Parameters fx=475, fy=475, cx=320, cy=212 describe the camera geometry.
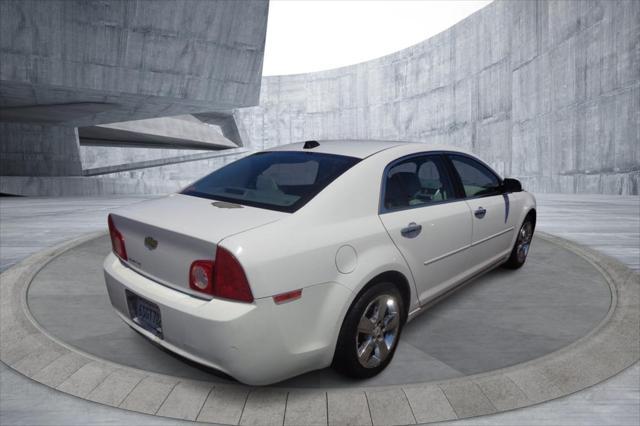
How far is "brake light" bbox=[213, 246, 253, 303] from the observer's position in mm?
2164

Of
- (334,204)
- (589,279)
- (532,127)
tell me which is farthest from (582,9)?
(334,204)

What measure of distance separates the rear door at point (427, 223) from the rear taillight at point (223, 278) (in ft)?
3.34

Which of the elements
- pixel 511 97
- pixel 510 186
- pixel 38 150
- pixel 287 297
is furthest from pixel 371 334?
pixel 38 150

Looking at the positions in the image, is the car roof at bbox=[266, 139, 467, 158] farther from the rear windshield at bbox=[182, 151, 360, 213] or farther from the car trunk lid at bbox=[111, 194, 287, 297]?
the car trunk lid at bbox=[111, 194, 287, 297]

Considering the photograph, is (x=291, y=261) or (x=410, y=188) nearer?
(x=291, y=261)

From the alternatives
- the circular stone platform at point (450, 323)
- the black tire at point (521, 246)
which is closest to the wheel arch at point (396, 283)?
the circular stone platform at point (450, 323)

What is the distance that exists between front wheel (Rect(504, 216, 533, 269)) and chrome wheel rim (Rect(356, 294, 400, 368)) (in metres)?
2.48

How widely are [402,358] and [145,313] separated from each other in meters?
1.57

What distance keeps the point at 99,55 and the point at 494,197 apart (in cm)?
1506

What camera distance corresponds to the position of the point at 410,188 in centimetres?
332

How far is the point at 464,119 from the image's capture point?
2659 cm

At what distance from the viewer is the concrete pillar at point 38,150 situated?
21.4 meters

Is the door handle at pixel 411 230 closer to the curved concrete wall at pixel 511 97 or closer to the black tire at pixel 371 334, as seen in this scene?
the black tire at pixel 371 334

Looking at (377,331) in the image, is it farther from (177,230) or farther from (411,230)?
(177,230)
